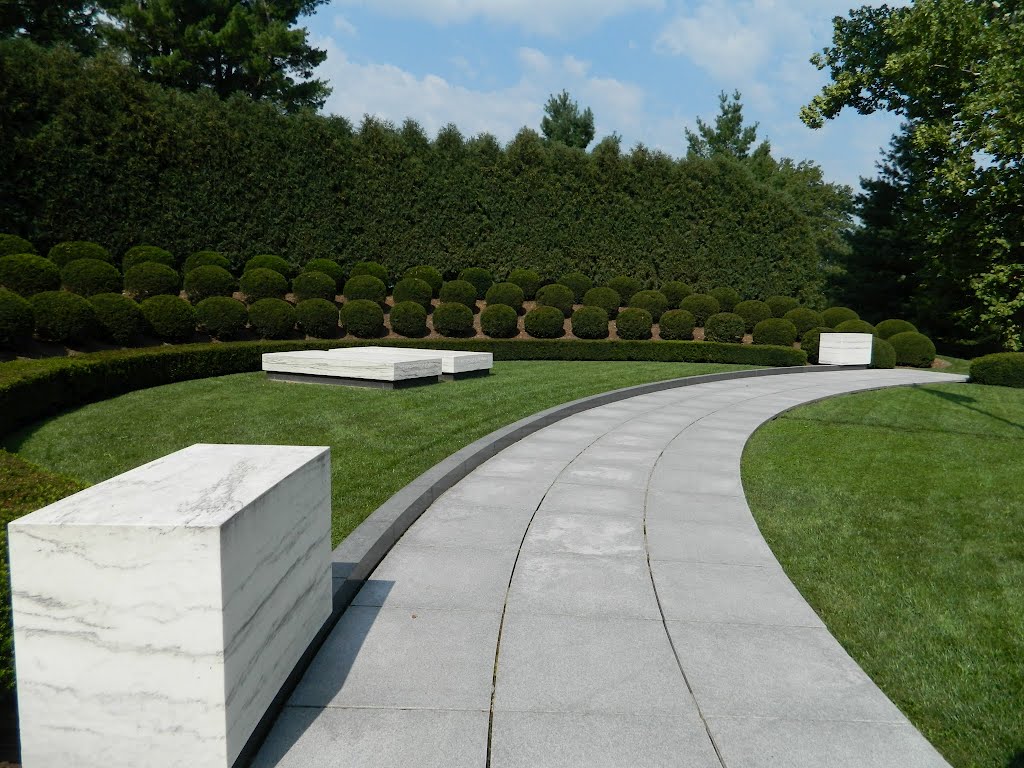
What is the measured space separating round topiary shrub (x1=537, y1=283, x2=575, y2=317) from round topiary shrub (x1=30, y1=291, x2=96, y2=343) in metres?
14.7

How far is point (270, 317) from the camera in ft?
62.4

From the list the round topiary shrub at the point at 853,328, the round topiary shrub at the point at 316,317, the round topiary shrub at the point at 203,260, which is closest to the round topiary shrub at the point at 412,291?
the round topiary shrub at the point at 316,317

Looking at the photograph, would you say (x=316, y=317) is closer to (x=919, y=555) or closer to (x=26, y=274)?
(x=26, y=274)

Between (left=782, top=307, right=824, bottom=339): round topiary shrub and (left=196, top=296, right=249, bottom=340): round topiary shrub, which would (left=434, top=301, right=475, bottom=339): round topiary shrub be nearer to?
(left=196, top=296, right=249, bottom=340): round topiary shrub

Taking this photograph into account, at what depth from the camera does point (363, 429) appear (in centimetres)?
910

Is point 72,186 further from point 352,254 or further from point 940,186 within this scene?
point 940,186

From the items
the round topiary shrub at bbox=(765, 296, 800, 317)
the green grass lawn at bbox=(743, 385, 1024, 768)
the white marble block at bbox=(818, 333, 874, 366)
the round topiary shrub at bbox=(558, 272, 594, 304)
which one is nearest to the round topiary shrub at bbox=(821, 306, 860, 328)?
the round topiary shrub at bbox=(765, 296, 800, 317)

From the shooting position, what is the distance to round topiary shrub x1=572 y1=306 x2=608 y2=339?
76.9 ft

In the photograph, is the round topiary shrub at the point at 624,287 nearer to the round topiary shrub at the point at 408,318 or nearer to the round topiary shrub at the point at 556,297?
the round topiary shrub at the point at 556,297

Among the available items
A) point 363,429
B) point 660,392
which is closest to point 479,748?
point 363,429

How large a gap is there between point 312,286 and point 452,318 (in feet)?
14.9

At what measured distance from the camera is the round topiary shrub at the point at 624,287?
26.6 meters

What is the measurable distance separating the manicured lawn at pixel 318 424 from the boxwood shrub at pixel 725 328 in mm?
10501

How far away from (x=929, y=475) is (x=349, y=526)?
654 cm
